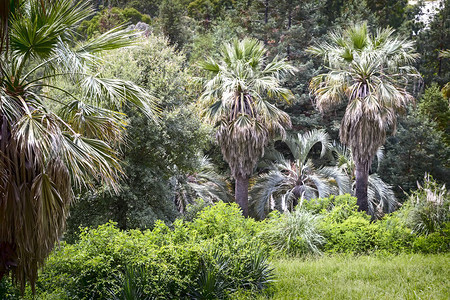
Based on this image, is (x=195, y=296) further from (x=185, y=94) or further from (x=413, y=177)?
(x=413, y=177)

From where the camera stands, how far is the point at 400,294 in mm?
6000

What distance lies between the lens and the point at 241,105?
1366 cm

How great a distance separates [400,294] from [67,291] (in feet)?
15.4

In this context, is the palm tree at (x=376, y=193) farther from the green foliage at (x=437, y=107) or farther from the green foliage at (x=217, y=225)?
the green foliage at (x=217, y=225)

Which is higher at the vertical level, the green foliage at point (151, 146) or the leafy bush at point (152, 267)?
the green foliage at point (151, 146)

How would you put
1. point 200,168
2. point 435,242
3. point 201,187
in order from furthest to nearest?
1. point 201,187
2. point 200,168
3. point 435,242

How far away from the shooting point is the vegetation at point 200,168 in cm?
484

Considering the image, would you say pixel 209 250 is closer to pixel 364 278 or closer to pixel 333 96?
pixel 364 278

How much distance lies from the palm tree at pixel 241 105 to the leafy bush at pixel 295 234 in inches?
181

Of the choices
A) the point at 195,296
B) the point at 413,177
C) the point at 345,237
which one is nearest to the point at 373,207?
the point at 413,177

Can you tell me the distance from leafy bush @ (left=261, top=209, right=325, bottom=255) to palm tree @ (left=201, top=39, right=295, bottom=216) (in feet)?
15.1

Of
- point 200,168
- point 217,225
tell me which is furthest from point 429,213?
point 200,168

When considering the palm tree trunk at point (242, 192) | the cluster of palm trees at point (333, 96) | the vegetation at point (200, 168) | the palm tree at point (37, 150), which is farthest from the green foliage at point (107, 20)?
the palm tree at point (37, 150)

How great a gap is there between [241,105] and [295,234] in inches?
230
